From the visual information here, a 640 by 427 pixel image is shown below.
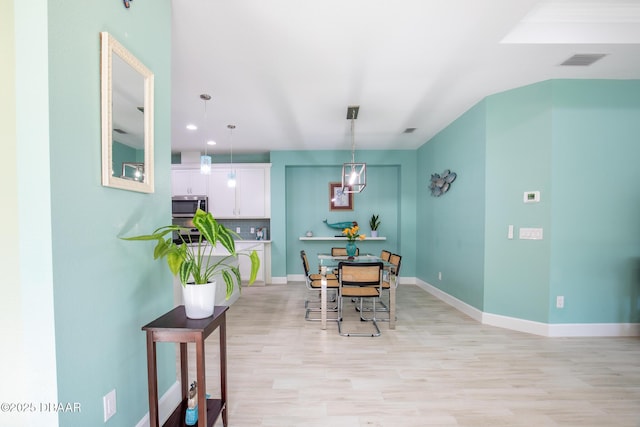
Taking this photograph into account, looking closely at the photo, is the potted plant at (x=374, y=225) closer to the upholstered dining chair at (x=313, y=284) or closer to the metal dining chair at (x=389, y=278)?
the metal dining chair at (x=389, y=278)

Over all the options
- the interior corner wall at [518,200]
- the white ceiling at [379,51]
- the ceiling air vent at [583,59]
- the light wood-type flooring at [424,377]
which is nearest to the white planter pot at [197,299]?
the light wood-type flooring at [424,377]

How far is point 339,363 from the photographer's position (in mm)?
2479

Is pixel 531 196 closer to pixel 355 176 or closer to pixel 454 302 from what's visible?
pixel 454 302

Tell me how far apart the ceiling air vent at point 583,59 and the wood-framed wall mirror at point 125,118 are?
3.50m

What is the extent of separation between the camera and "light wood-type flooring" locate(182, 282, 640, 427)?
1.82 m

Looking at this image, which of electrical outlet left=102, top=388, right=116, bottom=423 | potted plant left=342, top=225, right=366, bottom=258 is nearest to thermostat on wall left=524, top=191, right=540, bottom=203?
potted plant left=342, top=225, right=366, bottom=258

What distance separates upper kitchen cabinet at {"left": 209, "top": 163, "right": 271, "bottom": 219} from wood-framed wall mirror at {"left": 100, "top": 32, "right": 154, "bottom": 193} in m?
4.08

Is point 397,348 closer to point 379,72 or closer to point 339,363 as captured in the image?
point 339,363

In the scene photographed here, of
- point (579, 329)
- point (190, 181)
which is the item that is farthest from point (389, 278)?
point (190, 181)

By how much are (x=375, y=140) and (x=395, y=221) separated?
1819mm

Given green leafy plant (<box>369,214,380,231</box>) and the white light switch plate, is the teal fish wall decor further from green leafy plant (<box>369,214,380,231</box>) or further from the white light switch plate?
the white light switch plate

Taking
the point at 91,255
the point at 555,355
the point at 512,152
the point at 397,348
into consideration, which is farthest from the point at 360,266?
the point at 91,255

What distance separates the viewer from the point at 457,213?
401 cm

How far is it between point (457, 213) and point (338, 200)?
246cm
